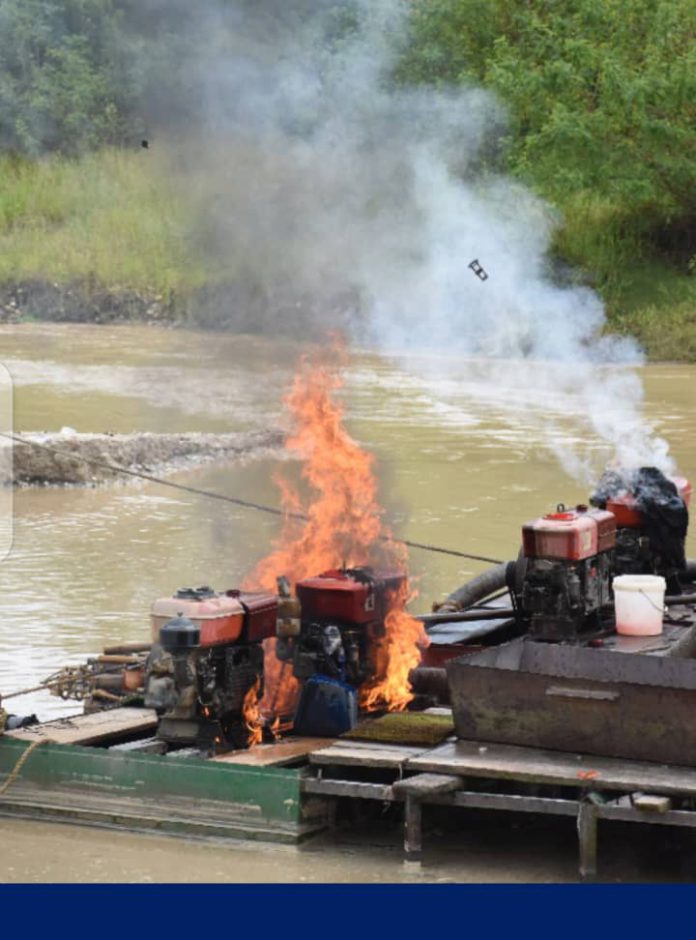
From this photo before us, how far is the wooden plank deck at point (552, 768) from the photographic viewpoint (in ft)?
22.1

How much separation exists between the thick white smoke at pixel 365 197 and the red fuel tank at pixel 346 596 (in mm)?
2271

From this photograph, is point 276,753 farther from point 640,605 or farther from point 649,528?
point 649,528

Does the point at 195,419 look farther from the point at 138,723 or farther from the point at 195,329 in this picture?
the point at 138,723

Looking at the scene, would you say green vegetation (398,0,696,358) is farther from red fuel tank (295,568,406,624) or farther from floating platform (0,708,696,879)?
floating platform (0,708,696,879)

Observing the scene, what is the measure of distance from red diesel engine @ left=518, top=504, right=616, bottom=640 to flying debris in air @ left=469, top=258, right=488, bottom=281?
2.98 metres

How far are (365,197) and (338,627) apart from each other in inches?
241

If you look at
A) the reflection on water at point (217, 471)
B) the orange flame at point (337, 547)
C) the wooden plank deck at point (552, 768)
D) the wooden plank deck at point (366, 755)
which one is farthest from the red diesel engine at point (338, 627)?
the reflection on water at point (217, 471)

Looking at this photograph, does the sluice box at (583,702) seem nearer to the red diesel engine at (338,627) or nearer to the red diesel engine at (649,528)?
the red diesel engine at (338,627)

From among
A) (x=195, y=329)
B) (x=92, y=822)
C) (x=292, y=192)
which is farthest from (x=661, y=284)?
(x=92, y=822)

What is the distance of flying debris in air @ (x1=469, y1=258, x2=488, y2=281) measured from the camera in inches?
437

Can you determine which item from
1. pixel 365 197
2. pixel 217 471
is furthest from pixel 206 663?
pixel 217 471

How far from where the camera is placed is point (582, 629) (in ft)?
27.5

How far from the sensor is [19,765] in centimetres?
755

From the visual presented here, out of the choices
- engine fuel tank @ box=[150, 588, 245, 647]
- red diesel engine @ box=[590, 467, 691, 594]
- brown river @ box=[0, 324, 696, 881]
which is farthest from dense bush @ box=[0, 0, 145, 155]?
engine fuel tank @ box=[150, 588, 245, 647]
